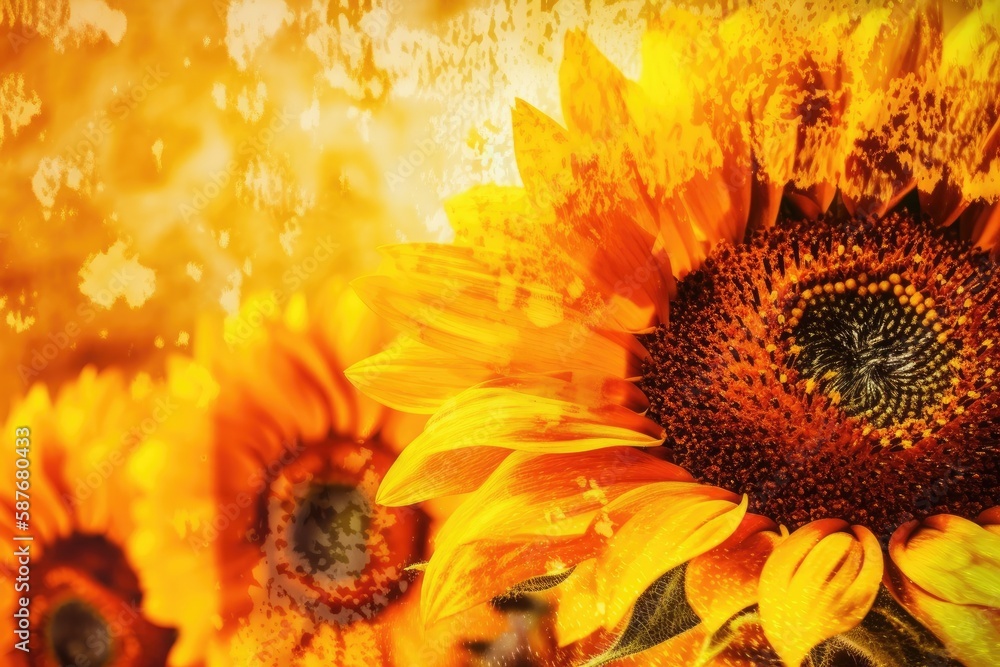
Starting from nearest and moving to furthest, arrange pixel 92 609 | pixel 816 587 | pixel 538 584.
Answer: pixel 816 587 → pixel 538 584 → pixel 92 609

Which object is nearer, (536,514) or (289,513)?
(536,514)

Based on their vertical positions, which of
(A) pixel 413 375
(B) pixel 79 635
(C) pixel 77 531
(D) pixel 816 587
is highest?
(A) pixel 413 375

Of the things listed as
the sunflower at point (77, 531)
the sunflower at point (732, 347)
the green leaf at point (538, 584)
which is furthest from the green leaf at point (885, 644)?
the sunflower at point (77, 531)

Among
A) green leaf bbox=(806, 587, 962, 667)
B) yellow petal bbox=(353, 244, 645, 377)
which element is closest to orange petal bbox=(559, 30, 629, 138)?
yellow petal bbox=(353, 244, 645, 377)

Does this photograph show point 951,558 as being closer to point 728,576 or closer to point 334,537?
point 728,576

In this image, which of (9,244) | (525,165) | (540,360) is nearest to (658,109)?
(525,165)

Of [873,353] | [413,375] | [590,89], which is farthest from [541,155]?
[873,353]

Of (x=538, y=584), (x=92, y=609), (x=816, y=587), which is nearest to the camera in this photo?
(x=816, y=587)
